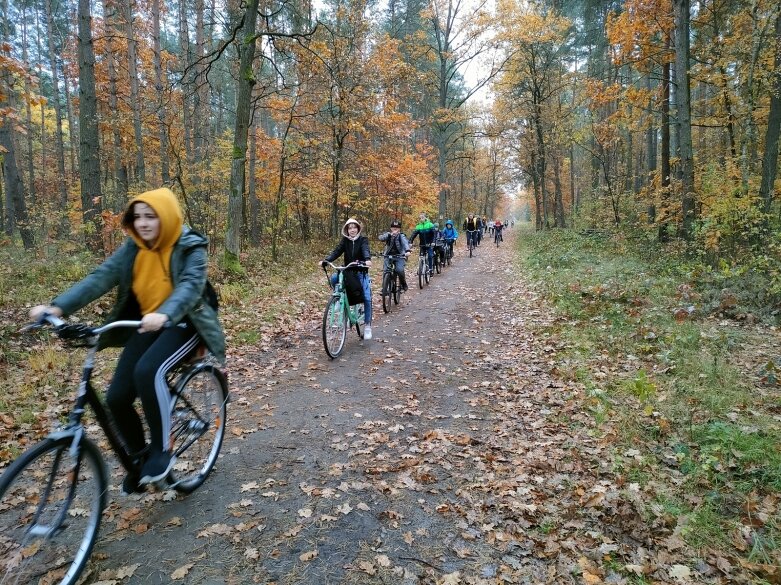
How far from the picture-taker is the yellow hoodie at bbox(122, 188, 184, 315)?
3.25 metres

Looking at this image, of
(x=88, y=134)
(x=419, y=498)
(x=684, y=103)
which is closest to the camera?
(x=419, y=498)

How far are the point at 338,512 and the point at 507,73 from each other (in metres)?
29.4

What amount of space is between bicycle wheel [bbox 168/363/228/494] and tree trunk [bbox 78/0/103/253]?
982cm

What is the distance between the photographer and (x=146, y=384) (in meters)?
3.03

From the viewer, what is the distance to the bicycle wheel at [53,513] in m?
2.53

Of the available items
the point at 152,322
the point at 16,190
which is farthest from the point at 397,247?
the point at 16,190

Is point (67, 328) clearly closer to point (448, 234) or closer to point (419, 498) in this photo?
point (419, 498)

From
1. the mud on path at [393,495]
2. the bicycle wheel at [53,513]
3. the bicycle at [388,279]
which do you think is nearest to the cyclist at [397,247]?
the bicycle at [388,279]

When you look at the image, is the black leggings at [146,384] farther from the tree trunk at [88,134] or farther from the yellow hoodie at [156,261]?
the tree trunk at [88,134]

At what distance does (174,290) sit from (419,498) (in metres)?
2.51

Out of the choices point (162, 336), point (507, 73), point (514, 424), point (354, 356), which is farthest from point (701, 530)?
point (507, 73)

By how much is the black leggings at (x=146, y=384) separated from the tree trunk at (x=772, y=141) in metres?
12.6

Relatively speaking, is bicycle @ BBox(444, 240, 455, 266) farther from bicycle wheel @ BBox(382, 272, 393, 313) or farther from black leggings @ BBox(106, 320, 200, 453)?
black leggings @ BBox(106, 320, 200, 453)

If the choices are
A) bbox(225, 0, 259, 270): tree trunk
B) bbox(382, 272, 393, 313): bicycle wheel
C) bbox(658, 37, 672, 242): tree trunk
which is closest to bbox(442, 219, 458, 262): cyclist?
bbox(658, 37, 672, 242): tree trunk
